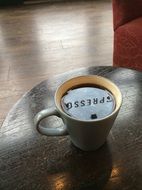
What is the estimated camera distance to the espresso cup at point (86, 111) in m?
0.51

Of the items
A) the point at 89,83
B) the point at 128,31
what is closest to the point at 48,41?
the point at 128,31

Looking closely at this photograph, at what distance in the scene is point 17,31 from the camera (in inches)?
84.7

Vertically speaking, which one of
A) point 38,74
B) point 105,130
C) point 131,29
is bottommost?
point 38,74

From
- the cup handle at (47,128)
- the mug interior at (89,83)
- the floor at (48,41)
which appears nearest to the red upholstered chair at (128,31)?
the floor at (48,41)

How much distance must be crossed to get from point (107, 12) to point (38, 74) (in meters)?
1.08

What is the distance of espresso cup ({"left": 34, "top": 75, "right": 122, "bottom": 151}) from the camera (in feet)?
1.67

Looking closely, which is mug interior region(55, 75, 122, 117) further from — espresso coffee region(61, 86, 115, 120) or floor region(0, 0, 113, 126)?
floor region(0, 0, 113, 126)

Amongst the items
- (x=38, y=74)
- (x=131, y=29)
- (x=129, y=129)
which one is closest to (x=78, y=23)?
(x=38, y=74)

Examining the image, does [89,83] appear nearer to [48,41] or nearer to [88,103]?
[88,103]

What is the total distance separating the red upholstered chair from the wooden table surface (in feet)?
2.14

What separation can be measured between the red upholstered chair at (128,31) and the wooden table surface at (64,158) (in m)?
0.65

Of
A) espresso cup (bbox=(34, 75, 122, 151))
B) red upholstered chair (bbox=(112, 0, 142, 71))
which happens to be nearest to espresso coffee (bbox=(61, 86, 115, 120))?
espresso cup (bbox=(34, 75, 122, 151))

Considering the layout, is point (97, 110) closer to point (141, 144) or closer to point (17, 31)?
point (141, 144)

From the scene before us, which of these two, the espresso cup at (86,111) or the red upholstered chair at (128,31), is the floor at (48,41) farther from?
the espresso cup at (86,111)
